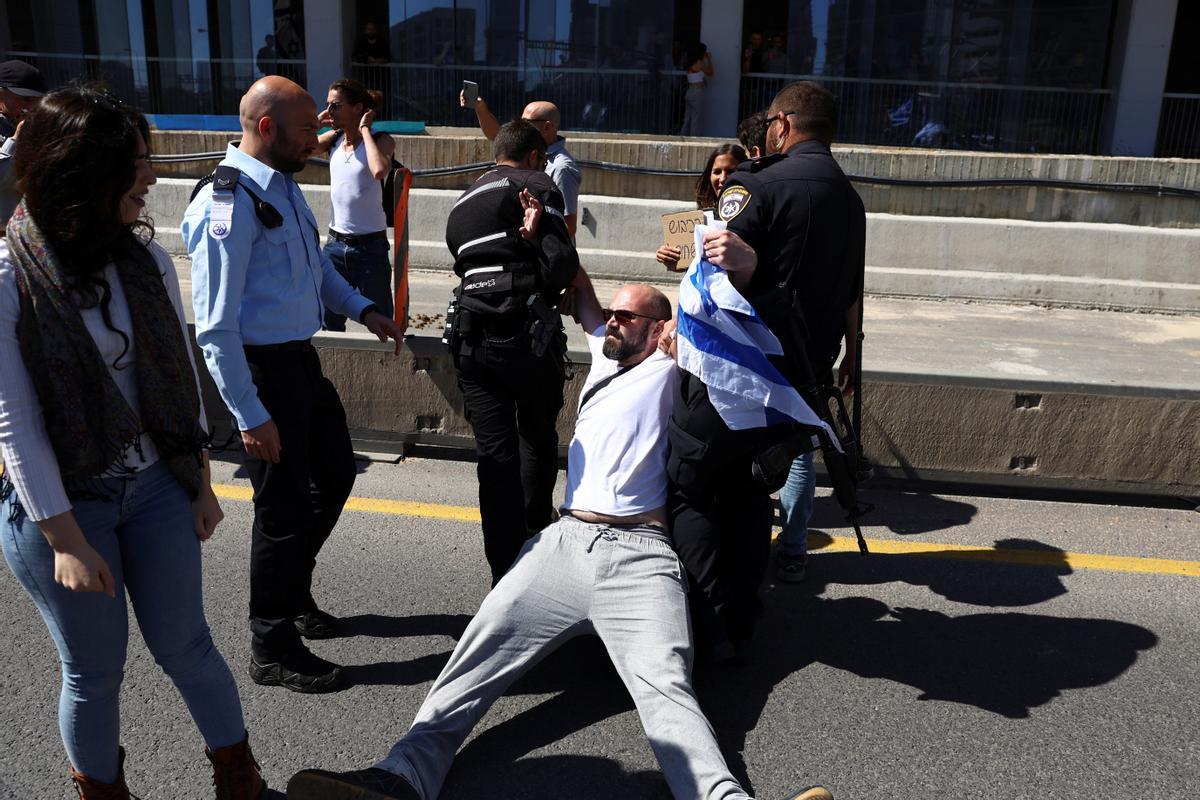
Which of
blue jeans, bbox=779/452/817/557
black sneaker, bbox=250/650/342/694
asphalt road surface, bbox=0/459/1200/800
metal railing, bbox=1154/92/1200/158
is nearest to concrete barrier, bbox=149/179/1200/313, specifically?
asphalt road surface, bbox=0/459/1200/800

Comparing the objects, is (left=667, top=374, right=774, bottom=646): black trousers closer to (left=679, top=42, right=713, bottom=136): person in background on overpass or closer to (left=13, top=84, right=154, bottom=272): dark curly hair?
(left=13, top=84, right=154, bottom=272): dark curly hair

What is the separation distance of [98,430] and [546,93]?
50.6ft

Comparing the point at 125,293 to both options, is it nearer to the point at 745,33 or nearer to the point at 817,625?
the point at 817,625

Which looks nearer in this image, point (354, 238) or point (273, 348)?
point (273, 348)

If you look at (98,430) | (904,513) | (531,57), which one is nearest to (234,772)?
(98,430)

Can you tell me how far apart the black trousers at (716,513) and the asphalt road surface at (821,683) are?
24 cm

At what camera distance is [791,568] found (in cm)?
437

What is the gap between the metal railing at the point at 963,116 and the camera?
51.5ft

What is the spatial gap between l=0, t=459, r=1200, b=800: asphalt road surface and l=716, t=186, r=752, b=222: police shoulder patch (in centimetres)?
161

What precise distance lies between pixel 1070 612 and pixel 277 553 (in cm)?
307

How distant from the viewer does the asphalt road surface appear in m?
3.07

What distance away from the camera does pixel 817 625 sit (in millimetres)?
4012

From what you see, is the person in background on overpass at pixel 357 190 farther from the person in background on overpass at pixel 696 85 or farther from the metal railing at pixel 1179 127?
the metal railing at pixel 1179 127

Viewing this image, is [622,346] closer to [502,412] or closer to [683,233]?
[502,412]
